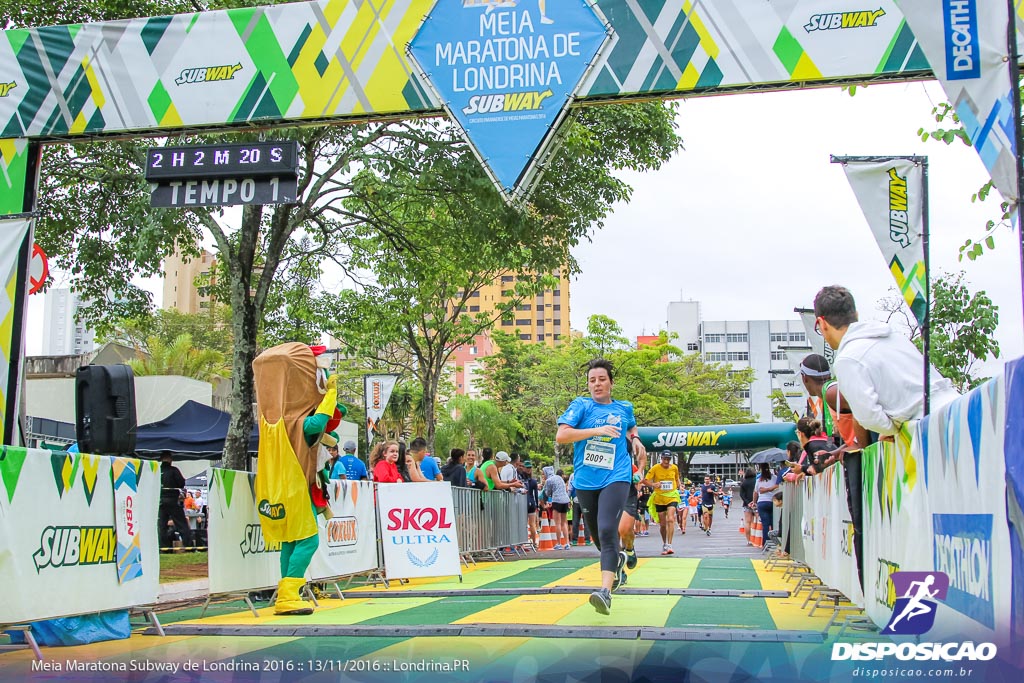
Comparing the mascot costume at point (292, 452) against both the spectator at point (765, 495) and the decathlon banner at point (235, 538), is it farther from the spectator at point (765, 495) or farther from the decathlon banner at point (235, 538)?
the spectator at point (765, 495)

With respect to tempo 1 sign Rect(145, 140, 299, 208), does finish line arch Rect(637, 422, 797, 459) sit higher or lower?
lower

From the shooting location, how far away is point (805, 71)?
7.72 meters

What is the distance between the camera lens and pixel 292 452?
25.6 ft

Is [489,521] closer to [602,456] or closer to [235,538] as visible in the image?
[235,538]

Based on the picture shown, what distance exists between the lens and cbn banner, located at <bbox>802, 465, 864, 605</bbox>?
704cm

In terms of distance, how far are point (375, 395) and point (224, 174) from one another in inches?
368

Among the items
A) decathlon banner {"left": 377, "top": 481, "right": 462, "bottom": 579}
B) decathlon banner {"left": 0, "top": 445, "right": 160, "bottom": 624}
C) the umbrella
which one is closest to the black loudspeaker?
decathlon banner {"left": 0, "top": 445, "right": 160, "bottom": 624}

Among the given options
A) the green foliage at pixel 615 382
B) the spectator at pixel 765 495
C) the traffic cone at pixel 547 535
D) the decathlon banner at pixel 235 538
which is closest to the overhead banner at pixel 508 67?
the decathlon banner at pixel 235 538

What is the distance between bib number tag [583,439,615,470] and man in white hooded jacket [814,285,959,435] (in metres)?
2.47

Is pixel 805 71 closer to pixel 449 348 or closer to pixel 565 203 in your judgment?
→ pixel 565 203

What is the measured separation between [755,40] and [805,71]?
18.9 inches

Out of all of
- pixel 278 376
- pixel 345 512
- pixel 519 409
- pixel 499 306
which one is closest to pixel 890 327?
pixel 278 376

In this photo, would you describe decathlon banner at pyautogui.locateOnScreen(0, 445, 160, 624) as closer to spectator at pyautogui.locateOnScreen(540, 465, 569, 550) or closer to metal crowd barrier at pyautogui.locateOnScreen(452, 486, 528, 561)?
metal crowd barrier at pyautogui.locateOnScreen(452, 486, 528, 561)

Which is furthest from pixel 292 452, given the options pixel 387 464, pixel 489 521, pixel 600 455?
pixel 489 521
